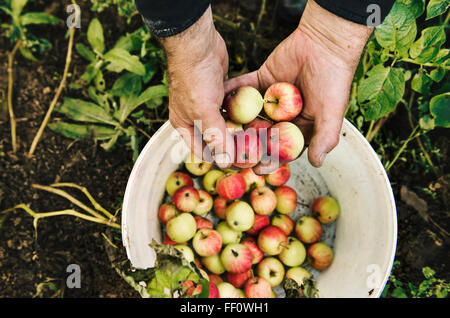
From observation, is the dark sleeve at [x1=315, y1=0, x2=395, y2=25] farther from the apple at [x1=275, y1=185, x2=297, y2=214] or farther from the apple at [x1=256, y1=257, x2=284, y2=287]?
the apple at [x1=256, y1=257, x2=284, y2=287]

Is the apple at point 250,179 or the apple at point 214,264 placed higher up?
the apple at point 250,179

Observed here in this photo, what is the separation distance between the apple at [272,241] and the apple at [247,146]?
68cm

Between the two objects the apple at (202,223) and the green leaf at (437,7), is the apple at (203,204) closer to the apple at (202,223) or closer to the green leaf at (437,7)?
the apple at (202,223)

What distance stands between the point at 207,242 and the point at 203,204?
0.99 feet

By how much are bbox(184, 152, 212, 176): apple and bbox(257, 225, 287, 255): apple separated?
582 millimetres

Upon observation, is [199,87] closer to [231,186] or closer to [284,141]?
[284,141]

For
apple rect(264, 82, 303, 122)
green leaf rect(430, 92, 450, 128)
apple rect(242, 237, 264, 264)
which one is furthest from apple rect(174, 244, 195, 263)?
green leaf rect(430, 92, 450, 128)

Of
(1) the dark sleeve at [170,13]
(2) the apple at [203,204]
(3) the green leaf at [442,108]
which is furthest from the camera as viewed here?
(2) the apple at [203,204]

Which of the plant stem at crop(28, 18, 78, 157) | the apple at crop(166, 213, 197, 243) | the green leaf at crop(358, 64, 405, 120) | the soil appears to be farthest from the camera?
the plant stem at crop(28, 18, 78, 157)


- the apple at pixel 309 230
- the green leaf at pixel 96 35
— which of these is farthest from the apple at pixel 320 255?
the green leaf at pixel 96 35

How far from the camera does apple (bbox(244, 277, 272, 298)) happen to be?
7.45ft

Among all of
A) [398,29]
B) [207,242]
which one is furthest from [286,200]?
[398,29]

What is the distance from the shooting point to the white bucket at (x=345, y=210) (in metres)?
2.05

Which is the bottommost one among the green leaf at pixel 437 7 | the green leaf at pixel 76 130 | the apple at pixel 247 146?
the green leaf at pixel 76 130
